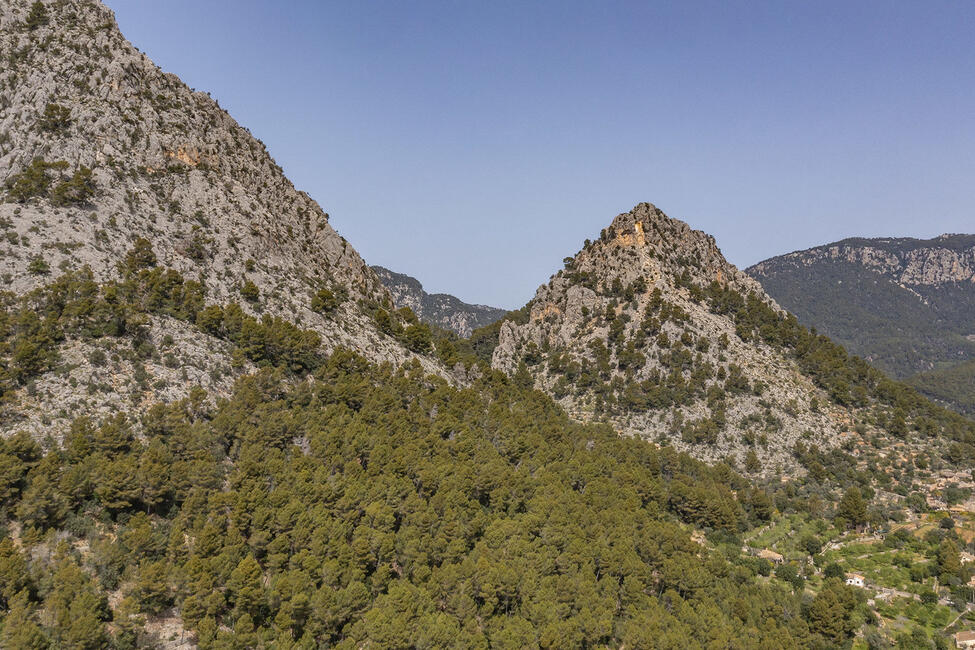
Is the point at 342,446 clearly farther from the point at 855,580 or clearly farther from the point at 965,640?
the point at 965,640

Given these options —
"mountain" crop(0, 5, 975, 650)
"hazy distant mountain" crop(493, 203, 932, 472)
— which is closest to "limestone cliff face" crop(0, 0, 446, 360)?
"mountain" crop(0, 5, 975, 650)

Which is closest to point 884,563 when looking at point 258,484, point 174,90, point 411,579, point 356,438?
point 411,579

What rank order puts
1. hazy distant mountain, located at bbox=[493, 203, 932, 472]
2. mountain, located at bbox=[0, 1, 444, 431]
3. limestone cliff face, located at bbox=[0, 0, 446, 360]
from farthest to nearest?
hazy distant mountain, located at bbox=[493, 203, 932, 472] < limestone cliff face, located at bbox=[0, 0, 446, 360] < mountain, located at bbox=[0, 1, 444, 431]

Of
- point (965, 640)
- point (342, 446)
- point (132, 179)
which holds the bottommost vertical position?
point (965, 640)

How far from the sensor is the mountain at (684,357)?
91.2 m

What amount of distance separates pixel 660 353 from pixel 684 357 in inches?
207

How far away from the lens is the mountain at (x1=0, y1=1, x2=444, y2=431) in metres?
51.7

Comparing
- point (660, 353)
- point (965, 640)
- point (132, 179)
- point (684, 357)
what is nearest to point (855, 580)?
point (965, 640)

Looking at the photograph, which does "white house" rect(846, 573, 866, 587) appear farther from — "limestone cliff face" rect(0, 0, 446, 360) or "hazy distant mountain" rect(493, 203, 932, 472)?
"limestone cliff face" rect(0, 0, 446, 360)

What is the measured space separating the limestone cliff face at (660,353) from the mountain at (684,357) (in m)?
0.26

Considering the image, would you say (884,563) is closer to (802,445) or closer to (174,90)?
(802,445)

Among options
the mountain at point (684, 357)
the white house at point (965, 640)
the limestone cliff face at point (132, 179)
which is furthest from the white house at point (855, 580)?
the limestone cliff face at point (132, 179)

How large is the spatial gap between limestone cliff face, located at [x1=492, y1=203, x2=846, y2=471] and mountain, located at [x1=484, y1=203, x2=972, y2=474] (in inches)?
10.1

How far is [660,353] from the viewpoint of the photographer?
105438 mm
